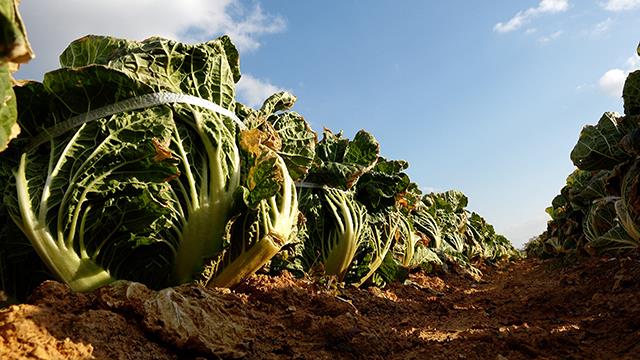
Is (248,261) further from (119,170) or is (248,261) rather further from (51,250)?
(51,250)

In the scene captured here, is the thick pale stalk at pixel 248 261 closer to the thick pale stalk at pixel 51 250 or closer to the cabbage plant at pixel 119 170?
the cabbage plant at pixel 119 170

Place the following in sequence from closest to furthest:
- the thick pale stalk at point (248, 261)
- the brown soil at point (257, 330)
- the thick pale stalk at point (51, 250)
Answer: the brown soil at point (257, 330)
the thick pale stalk at point (51, 250)
the thick pale stalk at point (248, 261)

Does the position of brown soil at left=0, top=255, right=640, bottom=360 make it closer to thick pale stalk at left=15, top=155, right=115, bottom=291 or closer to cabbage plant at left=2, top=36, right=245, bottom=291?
thick pale stalk at left=15, top=155, right=115, bottom=291

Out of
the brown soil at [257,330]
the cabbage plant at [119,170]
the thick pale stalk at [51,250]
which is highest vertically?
the cabbage plant at [119,170]

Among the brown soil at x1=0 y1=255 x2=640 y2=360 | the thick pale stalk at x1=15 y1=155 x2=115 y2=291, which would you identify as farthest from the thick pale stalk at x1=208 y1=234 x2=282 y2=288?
the thick pale stalk at x1=15 y1=155 x2=115 y2=291

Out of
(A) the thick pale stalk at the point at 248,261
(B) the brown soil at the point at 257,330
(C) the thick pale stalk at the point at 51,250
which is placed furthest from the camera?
(A) the thick pale stalk at the point at 248,261

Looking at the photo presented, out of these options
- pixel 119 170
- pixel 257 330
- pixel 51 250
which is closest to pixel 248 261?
pixel 257 330

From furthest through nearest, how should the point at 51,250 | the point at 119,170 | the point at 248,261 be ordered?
the point at 248,261, the point at 119,170, the point at 51,250

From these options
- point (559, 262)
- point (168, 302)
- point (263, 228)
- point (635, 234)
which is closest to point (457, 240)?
point (559, 262)

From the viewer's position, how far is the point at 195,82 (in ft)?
12.9

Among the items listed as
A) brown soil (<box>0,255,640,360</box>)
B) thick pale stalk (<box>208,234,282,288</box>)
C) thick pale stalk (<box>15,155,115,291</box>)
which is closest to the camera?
brown soil (<box>0,255,640,360</box>)

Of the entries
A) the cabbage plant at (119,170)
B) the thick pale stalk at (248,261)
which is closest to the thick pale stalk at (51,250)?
the cabbage plant at (119,170)

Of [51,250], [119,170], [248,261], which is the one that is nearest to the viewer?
[51,250]

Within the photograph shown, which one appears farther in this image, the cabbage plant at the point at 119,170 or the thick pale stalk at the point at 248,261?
the thick pale stalk at the point at 248,261
